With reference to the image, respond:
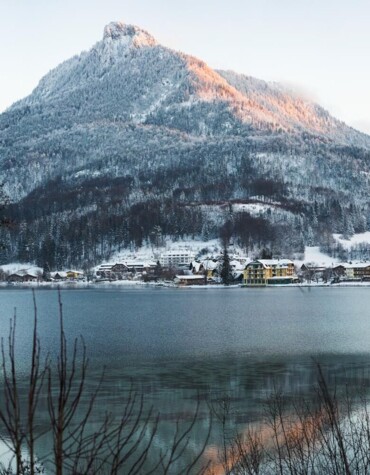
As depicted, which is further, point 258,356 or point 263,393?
point 258,356

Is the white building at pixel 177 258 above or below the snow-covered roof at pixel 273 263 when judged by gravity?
above

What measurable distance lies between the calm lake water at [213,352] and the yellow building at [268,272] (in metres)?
89.3

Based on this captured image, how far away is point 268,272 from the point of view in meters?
153

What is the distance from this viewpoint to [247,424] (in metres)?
17.0

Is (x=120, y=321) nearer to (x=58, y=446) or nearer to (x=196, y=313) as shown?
(x=196, y=313)

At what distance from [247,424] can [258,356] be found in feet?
46.6

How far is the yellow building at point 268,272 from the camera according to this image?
5969 inches

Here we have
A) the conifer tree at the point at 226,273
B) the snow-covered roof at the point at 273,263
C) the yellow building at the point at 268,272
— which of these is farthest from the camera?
the snow-covered roof at the point at 273,263

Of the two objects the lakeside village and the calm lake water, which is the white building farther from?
the calm lake water

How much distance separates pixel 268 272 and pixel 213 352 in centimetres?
12202

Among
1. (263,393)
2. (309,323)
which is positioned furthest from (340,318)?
(263,393)

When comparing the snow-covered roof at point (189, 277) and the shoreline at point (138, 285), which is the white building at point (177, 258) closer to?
the shoreline at point (138, 285)

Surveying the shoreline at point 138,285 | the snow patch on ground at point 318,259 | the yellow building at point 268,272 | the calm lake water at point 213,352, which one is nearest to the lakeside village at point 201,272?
the yellow building at point 268,272

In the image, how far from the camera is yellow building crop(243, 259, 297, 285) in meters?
152
